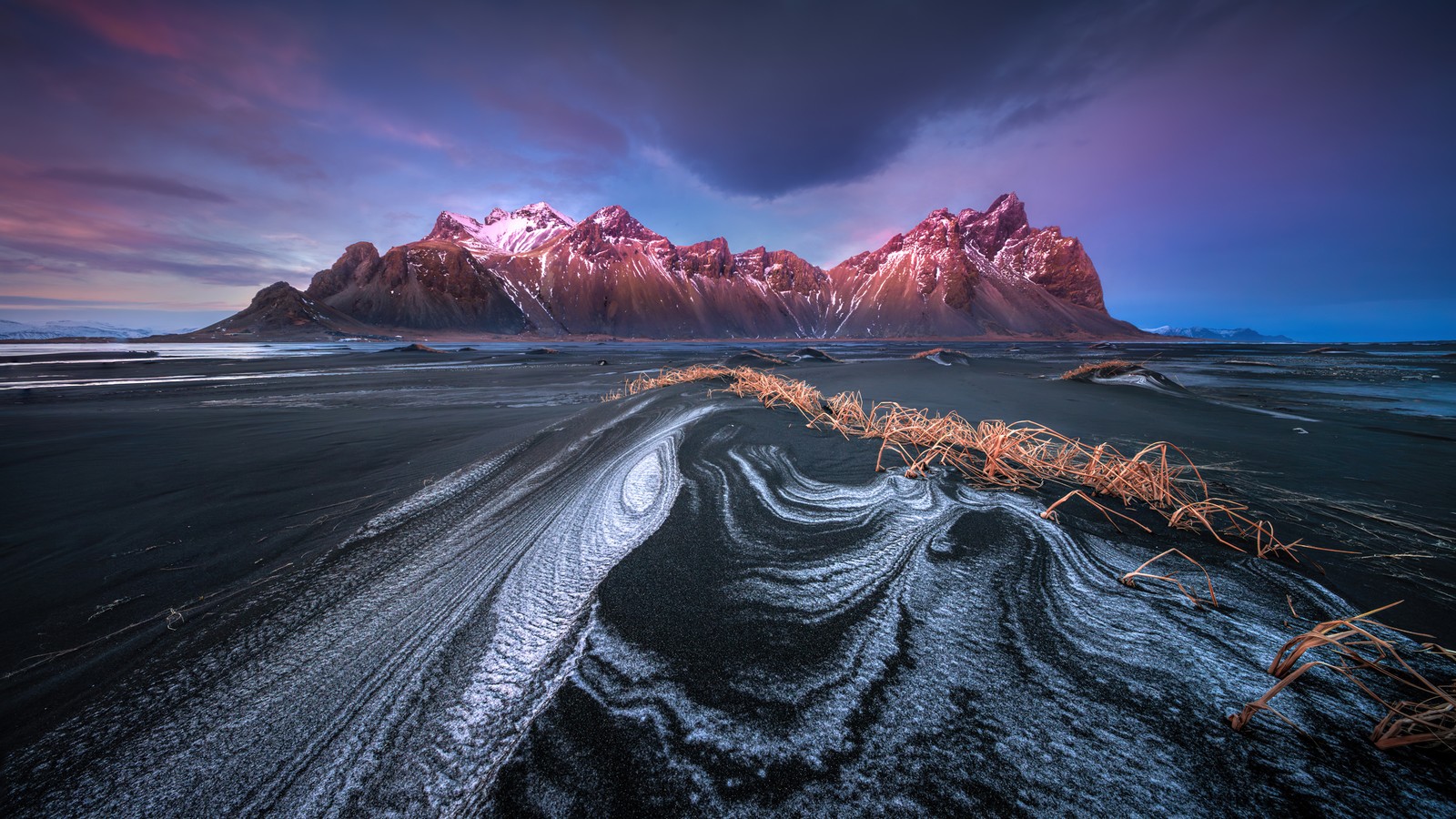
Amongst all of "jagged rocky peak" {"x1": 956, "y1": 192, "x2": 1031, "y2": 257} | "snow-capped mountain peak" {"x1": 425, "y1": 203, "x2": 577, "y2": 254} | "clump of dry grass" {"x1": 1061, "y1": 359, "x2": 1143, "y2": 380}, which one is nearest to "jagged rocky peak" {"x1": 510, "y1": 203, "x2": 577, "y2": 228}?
"snow-capped mountain peak" {"x1": 425, "y1": 203, "x2": 577, "y2": 254}

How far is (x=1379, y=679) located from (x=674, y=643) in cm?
131

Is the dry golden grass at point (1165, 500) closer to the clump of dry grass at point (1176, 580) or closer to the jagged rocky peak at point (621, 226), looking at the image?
the clump of dry grass at point (1176, 580)

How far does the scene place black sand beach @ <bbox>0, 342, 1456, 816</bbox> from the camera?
649mm

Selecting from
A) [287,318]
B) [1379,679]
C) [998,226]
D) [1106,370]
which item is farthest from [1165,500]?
[998,226]

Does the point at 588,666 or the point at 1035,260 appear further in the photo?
the point at 1035,260

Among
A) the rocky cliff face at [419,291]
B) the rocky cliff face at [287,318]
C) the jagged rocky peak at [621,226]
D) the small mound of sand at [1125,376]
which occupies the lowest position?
the small mound of sand at [1125,376]

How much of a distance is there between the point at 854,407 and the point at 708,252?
125026mm

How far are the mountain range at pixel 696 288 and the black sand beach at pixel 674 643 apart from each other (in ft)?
270

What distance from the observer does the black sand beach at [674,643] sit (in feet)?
2.13

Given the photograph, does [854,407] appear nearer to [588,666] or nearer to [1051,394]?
[588,666]

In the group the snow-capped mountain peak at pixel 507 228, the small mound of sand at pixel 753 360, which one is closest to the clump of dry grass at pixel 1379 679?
the small mound of sand at pixel 753 360

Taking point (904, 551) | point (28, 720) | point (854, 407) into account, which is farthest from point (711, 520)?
point (854, 407)

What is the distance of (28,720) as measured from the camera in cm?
86

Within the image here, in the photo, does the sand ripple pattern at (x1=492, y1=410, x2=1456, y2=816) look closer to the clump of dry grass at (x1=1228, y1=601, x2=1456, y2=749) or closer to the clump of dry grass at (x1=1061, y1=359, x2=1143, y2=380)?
the clump of dry grass at (x1=1228, y1=601, x2=1456, y2=749)
